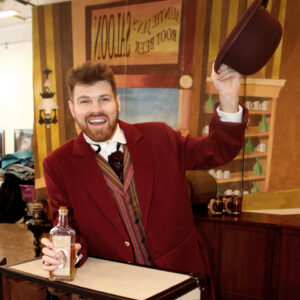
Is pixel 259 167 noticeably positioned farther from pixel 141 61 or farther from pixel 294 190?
pixel 141 61

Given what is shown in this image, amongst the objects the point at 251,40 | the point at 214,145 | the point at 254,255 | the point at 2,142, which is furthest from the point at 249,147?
the point at 2,142

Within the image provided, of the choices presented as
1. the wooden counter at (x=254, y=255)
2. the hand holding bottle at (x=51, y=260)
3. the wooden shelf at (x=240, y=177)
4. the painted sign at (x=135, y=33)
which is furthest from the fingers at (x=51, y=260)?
the painted sign at (x=135, y=33)

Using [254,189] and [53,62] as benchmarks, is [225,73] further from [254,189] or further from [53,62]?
[53,62]

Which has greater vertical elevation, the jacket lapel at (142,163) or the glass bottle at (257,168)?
the jacket lapel at (142,163)

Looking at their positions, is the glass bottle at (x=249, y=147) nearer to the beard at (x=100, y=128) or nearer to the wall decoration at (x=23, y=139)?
the beard at (x=100, y=128)

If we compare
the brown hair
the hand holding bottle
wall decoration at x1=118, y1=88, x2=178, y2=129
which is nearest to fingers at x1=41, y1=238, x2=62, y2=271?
the hand holding bottle

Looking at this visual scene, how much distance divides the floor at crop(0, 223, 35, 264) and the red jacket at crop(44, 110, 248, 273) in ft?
9.57

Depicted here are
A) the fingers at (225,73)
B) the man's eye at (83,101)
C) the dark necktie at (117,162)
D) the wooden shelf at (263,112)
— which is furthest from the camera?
the wooden shelf at (263,112)

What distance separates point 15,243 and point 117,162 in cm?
404

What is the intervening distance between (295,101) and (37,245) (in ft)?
9.42

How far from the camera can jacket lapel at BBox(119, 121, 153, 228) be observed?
1513 mm

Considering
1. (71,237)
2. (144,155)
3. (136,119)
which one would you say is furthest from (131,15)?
(71,237)

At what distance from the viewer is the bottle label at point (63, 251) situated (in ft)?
3.43

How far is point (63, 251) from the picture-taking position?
1.08 meters
